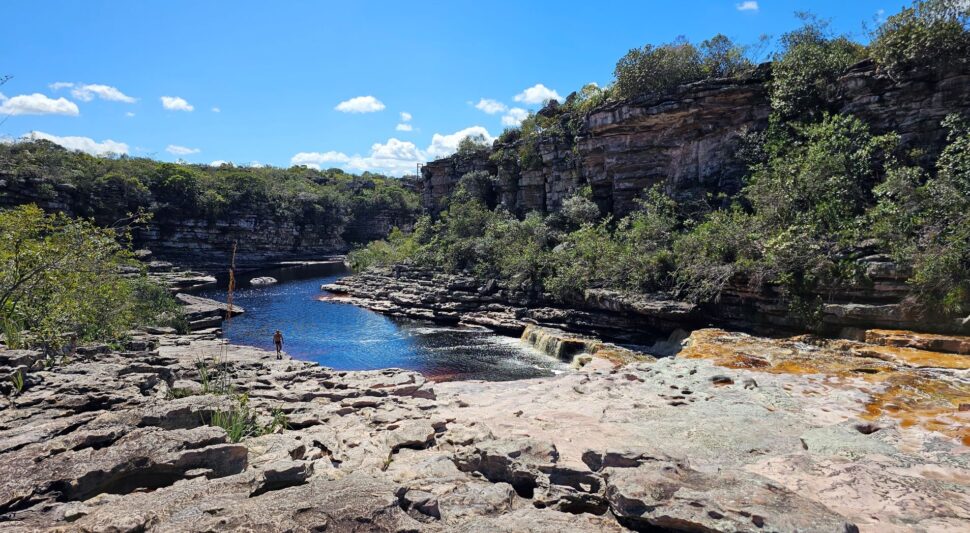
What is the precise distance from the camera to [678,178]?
3052cm

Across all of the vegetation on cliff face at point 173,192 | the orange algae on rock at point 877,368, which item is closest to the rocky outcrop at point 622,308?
the orange algae on rock at point 877,368

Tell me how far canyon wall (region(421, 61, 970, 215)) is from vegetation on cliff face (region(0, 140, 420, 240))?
38529mm

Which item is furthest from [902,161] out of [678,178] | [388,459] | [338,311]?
[338,311]

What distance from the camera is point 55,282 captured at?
12156 mm

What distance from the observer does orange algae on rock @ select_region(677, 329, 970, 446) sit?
9502 millimetres

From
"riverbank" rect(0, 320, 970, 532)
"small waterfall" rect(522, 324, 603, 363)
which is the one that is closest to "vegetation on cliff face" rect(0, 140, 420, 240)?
"riverbank" rect(0, 320, 970, 532)

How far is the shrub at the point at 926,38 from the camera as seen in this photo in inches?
757

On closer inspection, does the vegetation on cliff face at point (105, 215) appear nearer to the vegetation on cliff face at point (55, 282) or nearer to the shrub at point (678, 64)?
the vegetation on cliff face at point (55, 282)

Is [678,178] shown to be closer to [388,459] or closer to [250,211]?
[388,459]

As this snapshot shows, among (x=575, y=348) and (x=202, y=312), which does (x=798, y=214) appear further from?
(x=202, y=312)

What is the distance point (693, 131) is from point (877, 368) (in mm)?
20127

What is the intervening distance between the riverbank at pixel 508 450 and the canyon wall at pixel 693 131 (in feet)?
39.9

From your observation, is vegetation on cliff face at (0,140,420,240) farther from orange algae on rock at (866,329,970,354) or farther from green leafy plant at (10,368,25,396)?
orange algae on rock at (866,329,970,354)

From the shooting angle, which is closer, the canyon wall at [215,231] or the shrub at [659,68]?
the shrub at [659,68]
